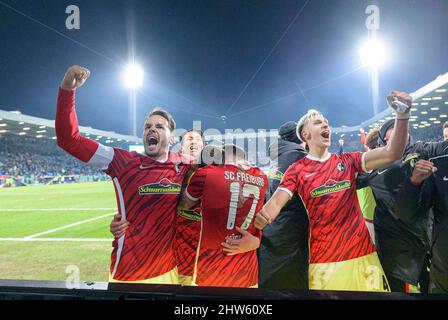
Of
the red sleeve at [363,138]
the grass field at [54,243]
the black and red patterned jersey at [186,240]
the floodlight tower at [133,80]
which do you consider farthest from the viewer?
the grass field at [54,243]

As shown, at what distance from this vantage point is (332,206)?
1.82 m

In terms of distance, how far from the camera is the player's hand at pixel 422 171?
1961 millimetres

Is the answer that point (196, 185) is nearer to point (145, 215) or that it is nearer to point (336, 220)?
point (145, 215)

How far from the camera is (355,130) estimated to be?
219cm

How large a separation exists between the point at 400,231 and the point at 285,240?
866 mm

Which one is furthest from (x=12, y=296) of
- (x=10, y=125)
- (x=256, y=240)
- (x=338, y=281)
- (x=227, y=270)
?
(x=10, y=125)

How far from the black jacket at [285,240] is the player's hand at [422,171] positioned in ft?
2.56

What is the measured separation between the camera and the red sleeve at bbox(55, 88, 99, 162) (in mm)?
1620

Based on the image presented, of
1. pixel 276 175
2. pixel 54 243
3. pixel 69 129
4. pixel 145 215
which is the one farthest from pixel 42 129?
pixel 276 175

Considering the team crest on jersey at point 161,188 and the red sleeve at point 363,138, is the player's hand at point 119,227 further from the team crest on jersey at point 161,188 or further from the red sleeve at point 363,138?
the red sleeve at point 363,138

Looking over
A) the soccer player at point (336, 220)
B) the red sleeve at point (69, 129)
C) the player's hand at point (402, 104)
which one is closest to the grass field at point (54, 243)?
the red sleeve at point (69, 129)

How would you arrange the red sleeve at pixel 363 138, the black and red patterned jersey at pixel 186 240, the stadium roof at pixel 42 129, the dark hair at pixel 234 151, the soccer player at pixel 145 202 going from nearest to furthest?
the soccer player at pixel 145 202, the dark hair at pixel 234 151, the black and red patterned jersey at pixel 186 240, the stadium roof at pixel 42 129, the red sleeve at pixel 363 138
